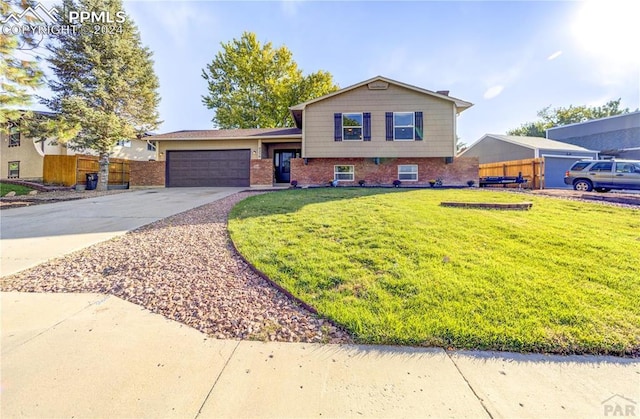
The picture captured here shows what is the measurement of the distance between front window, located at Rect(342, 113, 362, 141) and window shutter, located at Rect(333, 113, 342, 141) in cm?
16

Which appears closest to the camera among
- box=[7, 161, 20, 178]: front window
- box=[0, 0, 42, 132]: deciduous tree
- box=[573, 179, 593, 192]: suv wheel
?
box=[0, 0, 42, 132]: deciduous tree

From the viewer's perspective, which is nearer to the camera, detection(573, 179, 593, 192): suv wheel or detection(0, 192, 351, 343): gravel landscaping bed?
detection(0, 192, 351, 343): gravel landscaping bed

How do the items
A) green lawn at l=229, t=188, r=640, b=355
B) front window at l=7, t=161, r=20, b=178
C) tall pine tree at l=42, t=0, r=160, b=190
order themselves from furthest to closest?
front window at l=7, t=161, r=20, b=178 → tall pine tree at l=42, t=0, r=160, b=190 → green lawn at l=229, t=188, r=640, b=355

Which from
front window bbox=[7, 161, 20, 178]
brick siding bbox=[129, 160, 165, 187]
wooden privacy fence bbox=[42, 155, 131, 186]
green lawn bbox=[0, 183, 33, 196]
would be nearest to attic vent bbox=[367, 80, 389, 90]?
brick siding bbox=[129, 160, 165, 187]

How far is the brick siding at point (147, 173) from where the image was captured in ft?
55.1

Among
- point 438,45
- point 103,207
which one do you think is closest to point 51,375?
point 103,207

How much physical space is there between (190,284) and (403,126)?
13.3 m

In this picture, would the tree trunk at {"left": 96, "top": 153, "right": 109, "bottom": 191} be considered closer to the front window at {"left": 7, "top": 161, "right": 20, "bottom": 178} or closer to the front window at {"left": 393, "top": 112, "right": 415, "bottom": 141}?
the front window at {"left": 7, "top": 161, "right": 20, "bottom": 178}

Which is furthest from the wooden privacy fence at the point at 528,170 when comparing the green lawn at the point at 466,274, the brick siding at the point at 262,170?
the brick siding at the point at 262,170

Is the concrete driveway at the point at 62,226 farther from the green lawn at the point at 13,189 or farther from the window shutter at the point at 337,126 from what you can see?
the window shutter at the point at 337,126

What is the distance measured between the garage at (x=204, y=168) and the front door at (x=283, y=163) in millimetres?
2017

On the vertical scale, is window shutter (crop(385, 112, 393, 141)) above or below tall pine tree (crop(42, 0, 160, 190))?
below

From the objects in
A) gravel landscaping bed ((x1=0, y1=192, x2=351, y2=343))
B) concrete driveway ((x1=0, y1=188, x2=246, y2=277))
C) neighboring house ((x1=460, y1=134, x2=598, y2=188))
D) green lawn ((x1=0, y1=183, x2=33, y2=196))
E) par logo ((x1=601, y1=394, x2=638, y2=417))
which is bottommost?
par logo ((x1=601, y1=394, x2=638, y2=417))

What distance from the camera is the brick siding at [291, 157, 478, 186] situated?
1476 centimetres
